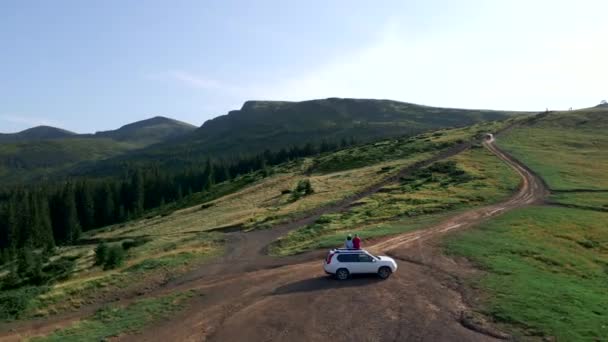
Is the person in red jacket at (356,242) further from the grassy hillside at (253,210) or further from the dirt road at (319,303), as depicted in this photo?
the grassy hillside at (253,210)

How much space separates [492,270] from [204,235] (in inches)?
1239

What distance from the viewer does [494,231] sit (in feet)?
131

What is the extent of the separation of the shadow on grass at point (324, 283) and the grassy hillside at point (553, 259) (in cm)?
654

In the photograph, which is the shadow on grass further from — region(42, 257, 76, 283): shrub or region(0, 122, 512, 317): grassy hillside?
region(42, 257, 76, 283): shrub

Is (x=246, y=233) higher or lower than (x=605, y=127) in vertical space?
lower

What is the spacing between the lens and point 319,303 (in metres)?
26.5

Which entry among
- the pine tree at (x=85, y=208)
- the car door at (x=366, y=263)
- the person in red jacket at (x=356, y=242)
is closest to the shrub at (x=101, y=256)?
the person in red jacket at (x=356, y=242)

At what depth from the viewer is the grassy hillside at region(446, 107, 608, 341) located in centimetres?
2272

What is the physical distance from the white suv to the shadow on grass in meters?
0.51

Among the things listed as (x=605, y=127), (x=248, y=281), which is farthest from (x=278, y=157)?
(x=248, y=281)

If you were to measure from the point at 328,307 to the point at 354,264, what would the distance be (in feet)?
16.7

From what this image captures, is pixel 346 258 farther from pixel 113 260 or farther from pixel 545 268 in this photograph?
pixel 113 260

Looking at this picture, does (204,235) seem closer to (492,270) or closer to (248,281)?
(248,281)

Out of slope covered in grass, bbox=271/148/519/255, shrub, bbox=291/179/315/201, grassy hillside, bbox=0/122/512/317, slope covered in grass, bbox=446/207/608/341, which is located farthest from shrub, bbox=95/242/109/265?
shrub, bbox=291/179/315/201
